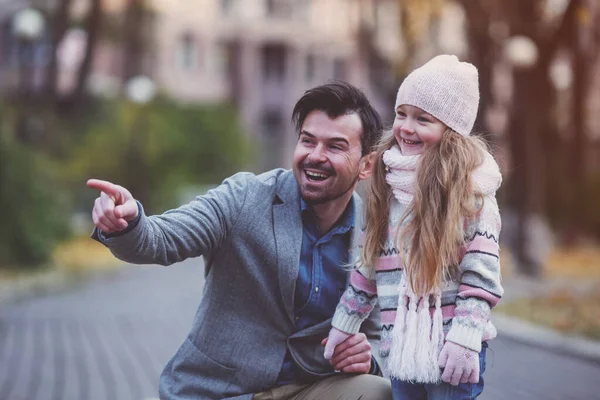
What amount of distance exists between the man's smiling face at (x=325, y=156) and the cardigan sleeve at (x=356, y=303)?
390 millimetres

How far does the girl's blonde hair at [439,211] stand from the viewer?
3389mm

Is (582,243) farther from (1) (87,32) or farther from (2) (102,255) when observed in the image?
(1) (87,32)

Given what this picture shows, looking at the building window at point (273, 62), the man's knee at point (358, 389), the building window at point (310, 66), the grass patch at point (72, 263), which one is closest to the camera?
the man's knee at point (358, 389)

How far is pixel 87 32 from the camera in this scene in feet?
56.1

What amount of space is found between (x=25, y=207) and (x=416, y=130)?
1395 centimetres

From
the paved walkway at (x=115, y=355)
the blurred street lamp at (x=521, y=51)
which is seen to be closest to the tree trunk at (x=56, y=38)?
the paved walkway at (x=115, y=355)

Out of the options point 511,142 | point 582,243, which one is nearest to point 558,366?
point 511,142

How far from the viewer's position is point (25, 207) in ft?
54.4

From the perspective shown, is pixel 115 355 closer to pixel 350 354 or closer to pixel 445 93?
pixel 350 354

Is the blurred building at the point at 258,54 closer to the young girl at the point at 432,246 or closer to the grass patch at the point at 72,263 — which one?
the grass patch at the point at 72,263

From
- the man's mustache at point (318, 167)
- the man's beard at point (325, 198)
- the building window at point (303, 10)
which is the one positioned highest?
the building window at point (303, 10)

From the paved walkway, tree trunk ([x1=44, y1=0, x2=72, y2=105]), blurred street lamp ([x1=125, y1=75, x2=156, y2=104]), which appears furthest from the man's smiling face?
blurred street lamp ([x1=125, y1=75, x2=156, y2=104])

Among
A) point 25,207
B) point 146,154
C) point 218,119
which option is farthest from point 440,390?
point 218,119

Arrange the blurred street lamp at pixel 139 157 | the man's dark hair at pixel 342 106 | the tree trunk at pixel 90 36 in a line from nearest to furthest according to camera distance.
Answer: the man's dark hair at pixel 342 106
the tree trunk at pixel 90 36
the blurred street lamp at pixel 139 157
